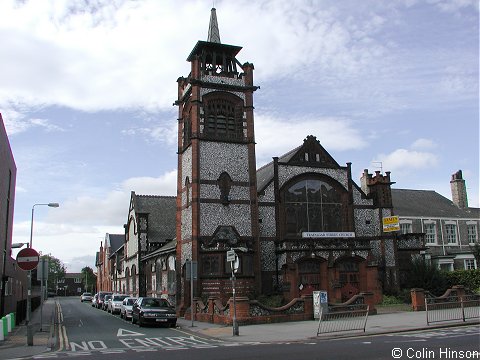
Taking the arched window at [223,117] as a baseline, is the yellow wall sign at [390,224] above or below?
below

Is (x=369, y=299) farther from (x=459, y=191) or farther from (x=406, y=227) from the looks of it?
(x=459, y=191)

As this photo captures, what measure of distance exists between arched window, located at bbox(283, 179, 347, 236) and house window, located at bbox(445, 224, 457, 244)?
1617 cm

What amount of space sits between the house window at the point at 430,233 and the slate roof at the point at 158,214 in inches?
951

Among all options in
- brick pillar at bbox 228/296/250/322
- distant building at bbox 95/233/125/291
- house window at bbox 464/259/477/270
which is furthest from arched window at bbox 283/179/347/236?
distant building at bbox 95/233/125/291

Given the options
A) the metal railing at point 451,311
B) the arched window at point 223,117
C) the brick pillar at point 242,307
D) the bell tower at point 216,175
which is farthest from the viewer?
the arched window at point 223,117

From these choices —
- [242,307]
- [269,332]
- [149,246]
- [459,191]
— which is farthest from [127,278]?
[269,332]

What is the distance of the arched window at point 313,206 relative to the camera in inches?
1426

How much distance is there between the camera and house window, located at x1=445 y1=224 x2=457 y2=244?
158 feet

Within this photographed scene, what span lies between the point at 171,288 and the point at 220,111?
45.1ft

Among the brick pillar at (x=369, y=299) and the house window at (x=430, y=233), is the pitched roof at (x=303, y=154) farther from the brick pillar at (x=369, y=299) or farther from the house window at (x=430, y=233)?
the house window at (x=430, y=233)

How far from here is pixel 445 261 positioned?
4547cm

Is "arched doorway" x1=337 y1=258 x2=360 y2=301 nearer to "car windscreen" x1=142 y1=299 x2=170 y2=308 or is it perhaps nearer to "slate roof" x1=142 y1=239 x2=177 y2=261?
"slate roof" x1=142 y1=239 x2=177 y2=261

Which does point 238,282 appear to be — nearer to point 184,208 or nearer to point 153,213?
point 184,208

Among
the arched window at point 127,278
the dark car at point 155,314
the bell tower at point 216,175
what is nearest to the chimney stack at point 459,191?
the bell tower at point 216,175
